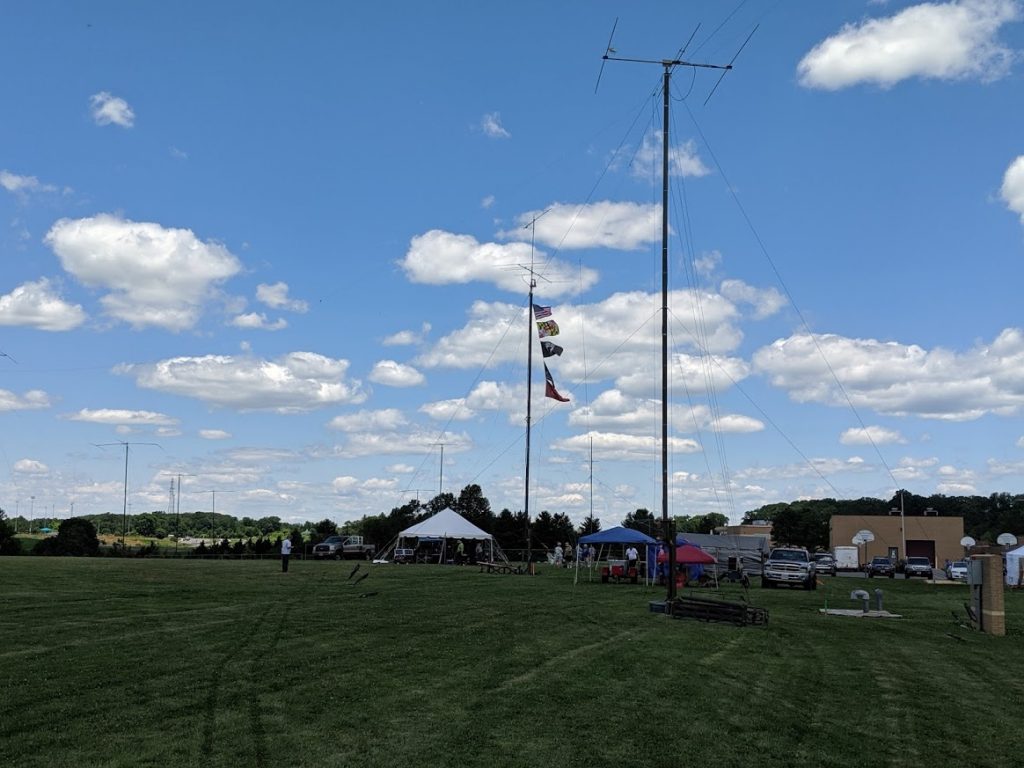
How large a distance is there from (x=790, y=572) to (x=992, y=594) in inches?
805

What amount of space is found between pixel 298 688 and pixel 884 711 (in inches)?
278

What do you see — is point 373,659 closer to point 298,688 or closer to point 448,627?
point 298,688

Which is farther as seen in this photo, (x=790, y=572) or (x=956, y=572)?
(x=956, y=572)

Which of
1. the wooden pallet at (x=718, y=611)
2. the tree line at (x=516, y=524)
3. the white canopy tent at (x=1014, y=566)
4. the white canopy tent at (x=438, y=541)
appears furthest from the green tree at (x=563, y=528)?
the wooden pallet at (x=718, y=611)

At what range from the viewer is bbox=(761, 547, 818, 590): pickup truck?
131 feet

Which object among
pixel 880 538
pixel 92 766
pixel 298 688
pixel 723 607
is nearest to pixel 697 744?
pixel 298 688

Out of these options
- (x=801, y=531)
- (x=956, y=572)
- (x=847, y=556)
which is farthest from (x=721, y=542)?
(x=801, y=531)

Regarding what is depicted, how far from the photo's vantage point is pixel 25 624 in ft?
53.6

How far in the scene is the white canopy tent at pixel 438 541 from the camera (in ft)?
172

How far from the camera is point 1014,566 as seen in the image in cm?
4772

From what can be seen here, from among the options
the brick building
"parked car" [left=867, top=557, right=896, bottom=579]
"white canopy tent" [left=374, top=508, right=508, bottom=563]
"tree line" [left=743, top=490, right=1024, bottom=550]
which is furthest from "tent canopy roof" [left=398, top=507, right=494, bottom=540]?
"tree line" [left=743, top=490, right=1024, bottom=550]

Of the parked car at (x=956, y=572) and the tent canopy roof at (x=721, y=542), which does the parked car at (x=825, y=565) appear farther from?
the parked car at (x=956, y=572)

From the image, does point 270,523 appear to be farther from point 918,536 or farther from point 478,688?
point 478,688

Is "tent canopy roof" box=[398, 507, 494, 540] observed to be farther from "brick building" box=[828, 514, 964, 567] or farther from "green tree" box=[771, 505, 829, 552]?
"green tree" box=[771, 505, 829, 552]
